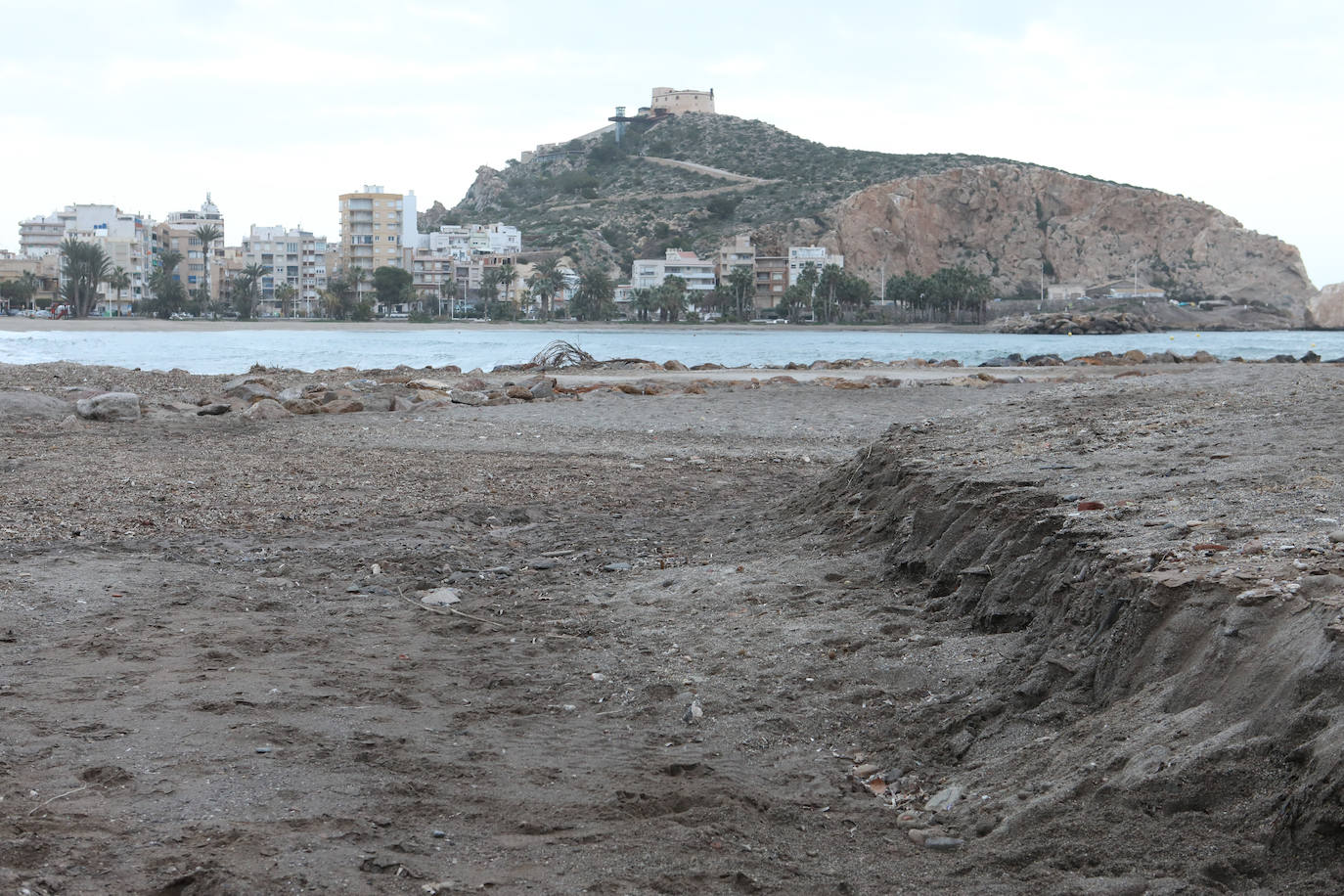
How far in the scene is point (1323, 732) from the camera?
10.1 feet

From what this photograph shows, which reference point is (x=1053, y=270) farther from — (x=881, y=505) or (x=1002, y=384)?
(x=881, y=505)

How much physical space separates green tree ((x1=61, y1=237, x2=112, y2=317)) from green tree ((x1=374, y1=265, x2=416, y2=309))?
25.2 metres

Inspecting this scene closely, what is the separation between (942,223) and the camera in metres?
144

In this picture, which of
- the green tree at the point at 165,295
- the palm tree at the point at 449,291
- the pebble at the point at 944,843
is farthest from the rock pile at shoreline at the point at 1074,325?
the pebble at the point at 944,843

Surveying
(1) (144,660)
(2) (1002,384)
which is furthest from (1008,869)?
(2) (1002,384)

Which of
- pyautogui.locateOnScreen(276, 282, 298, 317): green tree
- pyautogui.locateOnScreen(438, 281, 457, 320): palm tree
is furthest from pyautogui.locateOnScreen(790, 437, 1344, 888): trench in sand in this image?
pyautogui.locateOnScreen(276, 282, 298, 317): green tree

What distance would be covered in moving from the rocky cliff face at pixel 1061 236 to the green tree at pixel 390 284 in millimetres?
50166

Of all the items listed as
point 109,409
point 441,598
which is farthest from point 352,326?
point 441,598

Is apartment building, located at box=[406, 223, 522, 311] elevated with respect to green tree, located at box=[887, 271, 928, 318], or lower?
elevated

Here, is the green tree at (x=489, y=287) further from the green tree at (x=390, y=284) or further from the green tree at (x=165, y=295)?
the green tree at (x=165, y=295)

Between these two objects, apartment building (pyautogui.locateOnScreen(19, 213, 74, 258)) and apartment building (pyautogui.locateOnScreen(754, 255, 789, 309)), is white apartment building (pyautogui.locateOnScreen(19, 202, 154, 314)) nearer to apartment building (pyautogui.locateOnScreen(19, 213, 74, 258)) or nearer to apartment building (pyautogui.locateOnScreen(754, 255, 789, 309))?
apartment building (pyautogui.locateOnScreen(19, 213, 74, 258))

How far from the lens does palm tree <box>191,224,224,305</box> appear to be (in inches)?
4840

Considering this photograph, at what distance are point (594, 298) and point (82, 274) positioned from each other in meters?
46.2

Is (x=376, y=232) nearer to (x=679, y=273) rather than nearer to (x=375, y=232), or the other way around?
(x=375, y=232)
